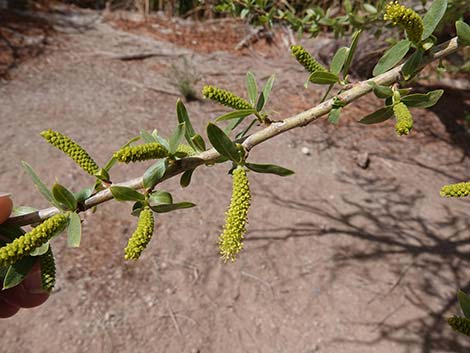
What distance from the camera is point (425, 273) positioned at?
261 centimetres

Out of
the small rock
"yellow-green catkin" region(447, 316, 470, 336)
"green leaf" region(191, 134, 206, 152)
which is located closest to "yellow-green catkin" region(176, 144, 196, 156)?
"green leaf" region(191, 134, 206, 152)

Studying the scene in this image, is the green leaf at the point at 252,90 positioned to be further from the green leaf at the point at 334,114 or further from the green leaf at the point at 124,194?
the green leaf at the point at 124,194

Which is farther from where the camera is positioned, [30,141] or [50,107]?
[50,107]

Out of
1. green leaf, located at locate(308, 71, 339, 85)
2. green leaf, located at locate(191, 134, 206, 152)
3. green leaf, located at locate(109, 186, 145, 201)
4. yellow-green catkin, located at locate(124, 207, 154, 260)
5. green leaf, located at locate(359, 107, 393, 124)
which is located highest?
green leaf, located at locate(308, 71, 339, 85)

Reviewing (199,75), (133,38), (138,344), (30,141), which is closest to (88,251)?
(138,344)

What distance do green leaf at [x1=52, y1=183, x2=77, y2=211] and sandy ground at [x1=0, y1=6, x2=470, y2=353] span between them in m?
1.40

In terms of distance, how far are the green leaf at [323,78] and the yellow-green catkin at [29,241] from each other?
54 centimetres

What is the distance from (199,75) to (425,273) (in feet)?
10.7

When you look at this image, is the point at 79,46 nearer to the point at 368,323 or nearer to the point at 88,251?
the point at 88,251

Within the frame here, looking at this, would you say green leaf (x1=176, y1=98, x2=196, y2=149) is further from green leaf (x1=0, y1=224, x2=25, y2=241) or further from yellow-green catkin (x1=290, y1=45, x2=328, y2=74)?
green leaf (x1=0, y1=224, x2=25, y2=241)

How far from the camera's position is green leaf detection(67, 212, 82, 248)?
0.74 metres

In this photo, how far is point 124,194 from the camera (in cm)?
75

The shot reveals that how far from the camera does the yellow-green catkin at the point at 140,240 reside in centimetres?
68

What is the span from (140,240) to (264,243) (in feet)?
6.97
